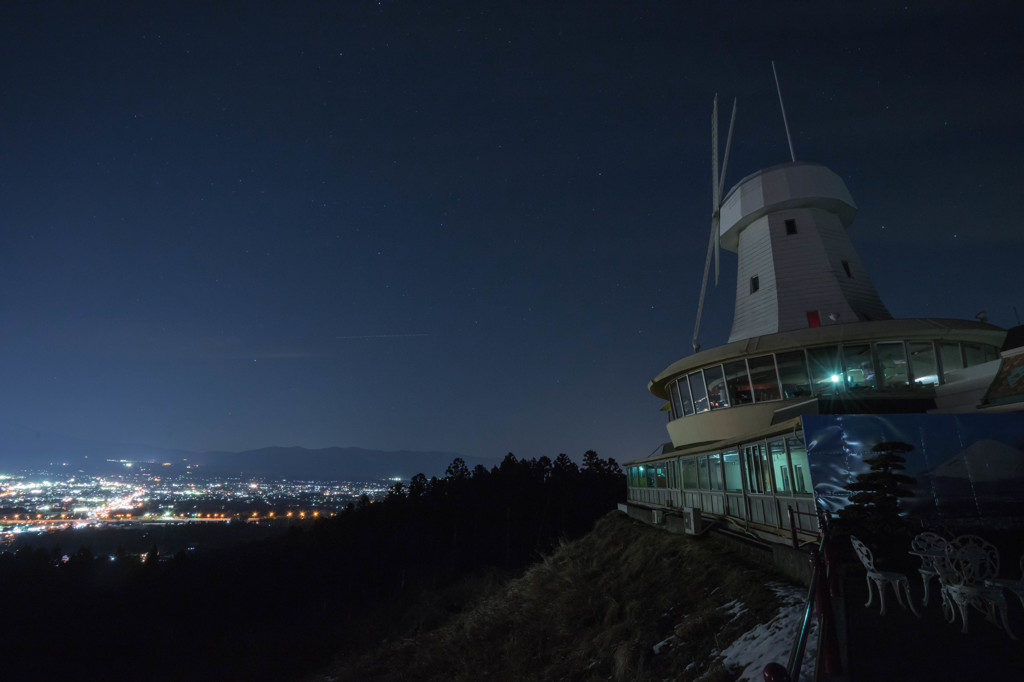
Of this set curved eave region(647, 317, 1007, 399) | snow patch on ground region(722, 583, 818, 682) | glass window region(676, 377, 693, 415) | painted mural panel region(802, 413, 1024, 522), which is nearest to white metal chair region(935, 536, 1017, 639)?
snow patch on ground region(722, 583, 818, 682)

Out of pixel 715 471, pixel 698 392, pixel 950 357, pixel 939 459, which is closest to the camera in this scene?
pixel 939 459

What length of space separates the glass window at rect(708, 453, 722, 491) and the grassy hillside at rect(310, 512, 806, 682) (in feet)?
8.16

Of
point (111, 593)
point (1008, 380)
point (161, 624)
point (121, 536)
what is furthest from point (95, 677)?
point (121, 536)

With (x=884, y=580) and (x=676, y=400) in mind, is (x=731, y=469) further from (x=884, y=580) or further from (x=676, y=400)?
(x=884, y=580)

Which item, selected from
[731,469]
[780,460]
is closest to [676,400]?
[731,469]

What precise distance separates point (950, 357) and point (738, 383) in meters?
7.26

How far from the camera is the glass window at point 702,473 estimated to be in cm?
1881

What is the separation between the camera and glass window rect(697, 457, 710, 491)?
18812 millimetres

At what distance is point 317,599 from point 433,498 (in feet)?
57.0

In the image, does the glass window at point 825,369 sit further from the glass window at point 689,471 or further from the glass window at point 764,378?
the glass window at point 689,471

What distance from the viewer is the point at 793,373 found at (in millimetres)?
20047

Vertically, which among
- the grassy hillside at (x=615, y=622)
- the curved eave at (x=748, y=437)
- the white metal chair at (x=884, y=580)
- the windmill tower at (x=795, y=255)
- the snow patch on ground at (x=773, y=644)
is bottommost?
the grassy hillside at (x=615, y=622)

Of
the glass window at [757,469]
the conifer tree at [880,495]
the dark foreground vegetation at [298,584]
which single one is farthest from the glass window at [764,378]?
the dark foreground vegetation at [298,584]

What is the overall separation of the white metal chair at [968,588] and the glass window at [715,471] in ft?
36.8
